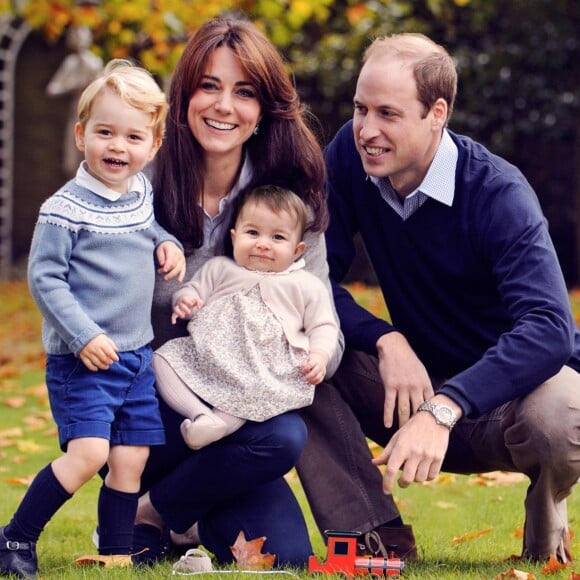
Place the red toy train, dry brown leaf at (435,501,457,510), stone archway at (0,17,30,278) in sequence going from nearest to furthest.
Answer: the red toy train < dry brown leaf at (435,501,457,510) < stone archway at (0,17,30,278)

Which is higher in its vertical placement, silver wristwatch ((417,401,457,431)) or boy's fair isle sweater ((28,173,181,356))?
boy's fair isle sweater ((28,173,181,356))

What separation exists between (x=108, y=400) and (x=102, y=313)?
0.84ft

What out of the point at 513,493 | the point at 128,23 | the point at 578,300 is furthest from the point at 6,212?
the point at 513,493

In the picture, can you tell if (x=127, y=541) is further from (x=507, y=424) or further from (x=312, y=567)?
(x=507, y=424)

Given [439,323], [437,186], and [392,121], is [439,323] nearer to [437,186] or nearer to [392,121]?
[437,186]

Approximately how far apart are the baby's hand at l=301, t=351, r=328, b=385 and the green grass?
23.1 inches

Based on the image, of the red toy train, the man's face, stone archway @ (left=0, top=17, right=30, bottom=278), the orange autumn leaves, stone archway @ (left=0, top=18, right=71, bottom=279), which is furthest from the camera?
stone archway @ (left=0, top=18, right=71, bottom=279)

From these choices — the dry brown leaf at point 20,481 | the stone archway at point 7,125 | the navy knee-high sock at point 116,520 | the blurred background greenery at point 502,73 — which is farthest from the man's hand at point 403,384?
the stone archway at point 7,125

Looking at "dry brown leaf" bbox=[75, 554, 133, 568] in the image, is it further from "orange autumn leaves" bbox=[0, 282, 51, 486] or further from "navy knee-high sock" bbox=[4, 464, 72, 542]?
"orange autumn leaves" bbox=[0, 282, 51, 486]

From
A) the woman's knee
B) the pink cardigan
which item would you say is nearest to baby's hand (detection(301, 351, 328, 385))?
the pink cardigan

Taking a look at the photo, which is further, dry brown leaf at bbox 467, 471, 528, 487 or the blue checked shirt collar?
dry brown leaf at bbox 467, 471, 528, 487

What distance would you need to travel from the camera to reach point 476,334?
3824 millimetres

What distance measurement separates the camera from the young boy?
132 inches

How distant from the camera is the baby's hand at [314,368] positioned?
141 inches
